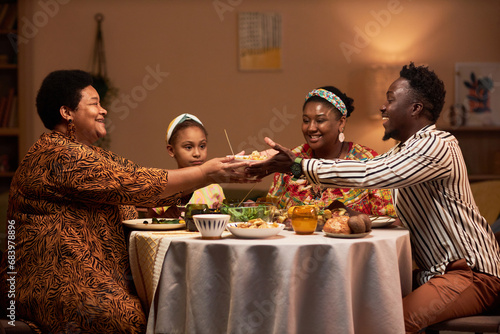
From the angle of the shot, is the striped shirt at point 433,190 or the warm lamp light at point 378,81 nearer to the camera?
the striped shirt at point 433,190

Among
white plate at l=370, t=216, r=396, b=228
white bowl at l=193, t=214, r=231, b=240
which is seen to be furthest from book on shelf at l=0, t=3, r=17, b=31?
white plate at l=370, t=216, r=396, b=228

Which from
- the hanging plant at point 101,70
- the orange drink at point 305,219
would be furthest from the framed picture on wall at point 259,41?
the orange drink at point 305,219

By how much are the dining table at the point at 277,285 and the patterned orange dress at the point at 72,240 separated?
0.76 feet

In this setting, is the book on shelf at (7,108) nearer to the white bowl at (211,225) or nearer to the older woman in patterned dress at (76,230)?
the older woman in patterned dress at (76,230)

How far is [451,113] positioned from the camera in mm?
5820

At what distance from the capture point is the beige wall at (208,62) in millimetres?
5727

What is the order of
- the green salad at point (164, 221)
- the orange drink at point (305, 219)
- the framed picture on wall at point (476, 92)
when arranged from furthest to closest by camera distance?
the framed picture on wall at point (476, 92), the green salad at point (164, 221), the orange drink at point (305, 219)

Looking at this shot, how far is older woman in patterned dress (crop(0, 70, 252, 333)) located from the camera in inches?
87.8

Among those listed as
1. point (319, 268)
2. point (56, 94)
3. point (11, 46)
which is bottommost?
point (319, 268)

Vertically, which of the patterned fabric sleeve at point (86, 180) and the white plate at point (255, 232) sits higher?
the patterned fabric sleeve at point (86, 180)

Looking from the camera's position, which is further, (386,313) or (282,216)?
(282,216)

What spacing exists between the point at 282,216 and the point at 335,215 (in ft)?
0.90

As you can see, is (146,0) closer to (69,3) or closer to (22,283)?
(69,3)

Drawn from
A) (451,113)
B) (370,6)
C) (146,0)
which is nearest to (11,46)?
(146,0)
